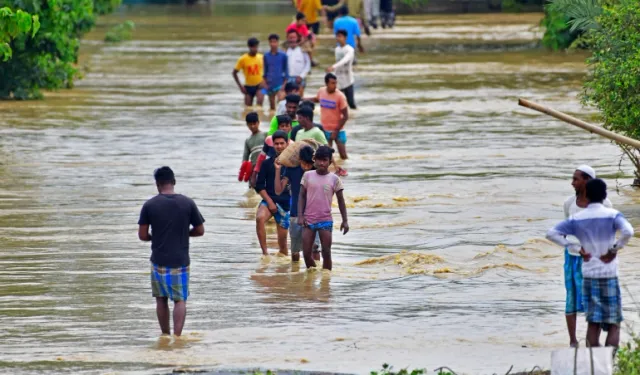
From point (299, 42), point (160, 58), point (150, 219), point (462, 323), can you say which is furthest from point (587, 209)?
point (160, 58)

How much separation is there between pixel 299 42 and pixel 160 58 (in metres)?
11.7

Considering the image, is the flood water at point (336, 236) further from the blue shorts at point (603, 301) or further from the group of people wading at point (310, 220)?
the blue shorts at point (603, 301)

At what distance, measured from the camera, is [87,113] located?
91.6ft

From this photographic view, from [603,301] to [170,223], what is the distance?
331 centimetres

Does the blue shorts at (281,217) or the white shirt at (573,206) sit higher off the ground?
the white shirt at (573,206)

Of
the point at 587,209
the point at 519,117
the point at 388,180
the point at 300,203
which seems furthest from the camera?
the point at 519,117

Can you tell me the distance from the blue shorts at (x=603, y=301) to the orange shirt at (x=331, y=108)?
10963mm

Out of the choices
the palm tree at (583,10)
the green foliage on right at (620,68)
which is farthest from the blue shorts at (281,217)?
the palm tree at (583,10)

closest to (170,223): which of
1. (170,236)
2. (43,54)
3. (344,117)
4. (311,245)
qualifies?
(170,236)

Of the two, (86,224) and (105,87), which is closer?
(86,224)

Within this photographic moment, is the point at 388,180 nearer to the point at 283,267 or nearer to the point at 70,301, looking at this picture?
the point at 283,267

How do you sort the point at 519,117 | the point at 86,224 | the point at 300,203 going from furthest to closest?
the point at 519,117
the point at 86,224
the point at 300,203

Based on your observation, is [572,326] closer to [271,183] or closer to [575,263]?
[575,263]

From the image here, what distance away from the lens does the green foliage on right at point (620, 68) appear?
15992 mm
